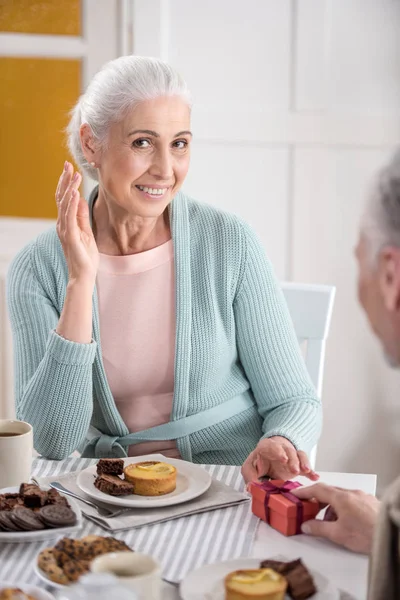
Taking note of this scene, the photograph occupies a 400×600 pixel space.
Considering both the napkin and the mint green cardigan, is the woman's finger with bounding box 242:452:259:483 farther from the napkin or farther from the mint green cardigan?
the mint green cardigan

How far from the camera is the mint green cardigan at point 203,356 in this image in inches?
70.4

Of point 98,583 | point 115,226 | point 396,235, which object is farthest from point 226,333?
point 98,583

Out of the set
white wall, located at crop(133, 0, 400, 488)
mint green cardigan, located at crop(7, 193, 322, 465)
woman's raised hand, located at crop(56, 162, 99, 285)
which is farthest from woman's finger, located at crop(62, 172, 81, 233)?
white wall, located at crop(133, 0, 400, 488)

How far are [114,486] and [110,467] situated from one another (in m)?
0.06

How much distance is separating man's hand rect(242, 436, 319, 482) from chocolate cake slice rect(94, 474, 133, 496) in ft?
0.77

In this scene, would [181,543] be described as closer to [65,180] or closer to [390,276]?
[390,276]

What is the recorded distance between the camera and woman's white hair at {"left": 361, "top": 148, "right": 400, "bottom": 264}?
97 centimetres

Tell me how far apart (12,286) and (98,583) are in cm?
115

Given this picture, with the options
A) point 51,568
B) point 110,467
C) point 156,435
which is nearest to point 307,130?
point 156,435

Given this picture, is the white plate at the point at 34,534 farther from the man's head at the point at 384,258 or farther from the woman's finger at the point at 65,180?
the woman's finger at the point at 65,180

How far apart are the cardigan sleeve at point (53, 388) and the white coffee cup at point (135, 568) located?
74cm

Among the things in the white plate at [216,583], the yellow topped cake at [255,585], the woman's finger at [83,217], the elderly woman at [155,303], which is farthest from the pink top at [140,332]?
the yellow topped cake at [255,585]

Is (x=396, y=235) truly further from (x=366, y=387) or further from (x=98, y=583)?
(x=366, y=387)

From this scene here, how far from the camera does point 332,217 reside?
323cm
